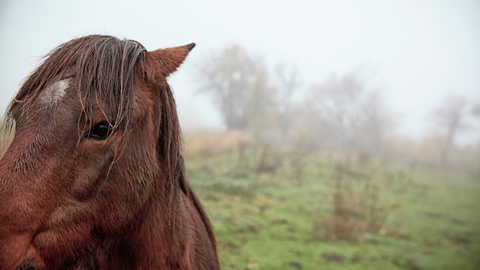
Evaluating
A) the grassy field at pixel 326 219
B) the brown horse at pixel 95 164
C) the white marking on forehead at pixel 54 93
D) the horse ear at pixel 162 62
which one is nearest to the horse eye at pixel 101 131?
the brown horse at pixel 95 164

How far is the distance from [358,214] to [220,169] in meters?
4.11

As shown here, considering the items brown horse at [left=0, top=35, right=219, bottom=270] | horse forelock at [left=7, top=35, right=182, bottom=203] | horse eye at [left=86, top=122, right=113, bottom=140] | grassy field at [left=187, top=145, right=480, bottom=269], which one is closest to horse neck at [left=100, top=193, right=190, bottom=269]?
brown horse at [left=0, top=35, right=219, bottom=270]

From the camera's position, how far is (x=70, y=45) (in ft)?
3.79

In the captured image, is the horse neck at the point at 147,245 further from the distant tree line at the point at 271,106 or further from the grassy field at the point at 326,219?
the distant tree line at the point at 271,106

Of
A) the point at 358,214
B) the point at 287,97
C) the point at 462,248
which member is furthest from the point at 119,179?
the point at 287,97

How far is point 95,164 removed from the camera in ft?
3.20

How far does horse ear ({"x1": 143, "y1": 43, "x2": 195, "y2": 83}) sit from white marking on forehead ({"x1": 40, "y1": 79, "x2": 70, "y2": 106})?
326mm

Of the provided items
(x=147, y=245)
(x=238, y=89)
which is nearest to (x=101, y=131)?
(x=147, y=245)

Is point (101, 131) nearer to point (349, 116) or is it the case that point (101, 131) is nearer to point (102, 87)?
point (102, 87)

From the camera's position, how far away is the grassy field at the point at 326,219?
3.80m

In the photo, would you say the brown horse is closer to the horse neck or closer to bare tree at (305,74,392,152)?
the horse neck

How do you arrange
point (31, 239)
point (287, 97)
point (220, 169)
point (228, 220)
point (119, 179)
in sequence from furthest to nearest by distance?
1. point (287, 97)
2. point (220, 169)
3. point (228, 220)
4. point (119, 179)
5. point (31, 239)

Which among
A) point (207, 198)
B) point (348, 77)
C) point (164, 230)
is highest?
point (348, 77)

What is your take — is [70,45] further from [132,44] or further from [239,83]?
[239,83]
